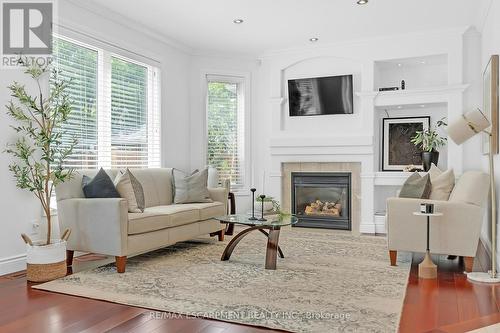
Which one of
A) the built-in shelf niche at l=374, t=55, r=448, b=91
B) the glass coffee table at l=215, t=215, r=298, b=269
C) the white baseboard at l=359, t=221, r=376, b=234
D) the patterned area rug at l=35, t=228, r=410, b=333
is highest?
the built-in shelf niche at l=374, t=55, r=448, b=91

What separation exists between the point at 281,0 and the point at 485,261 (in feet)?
11.2

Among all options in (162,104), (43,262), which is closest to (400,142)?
(162,104)

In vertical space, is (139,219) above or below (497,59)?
below

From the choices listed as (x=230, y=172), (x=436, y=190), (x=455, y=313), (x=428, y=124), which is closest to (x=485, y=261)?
(x=436, y=190)

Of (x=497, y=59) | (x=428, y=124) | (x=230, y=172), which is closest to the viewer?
(x=497, y=59)

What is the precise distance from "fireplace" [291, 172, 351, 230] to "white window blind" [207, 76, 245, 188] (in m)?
1.00

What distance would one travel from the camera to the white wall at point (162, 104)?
3764 mm

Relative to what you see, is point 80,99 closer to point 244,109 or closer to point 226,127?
point 226,127

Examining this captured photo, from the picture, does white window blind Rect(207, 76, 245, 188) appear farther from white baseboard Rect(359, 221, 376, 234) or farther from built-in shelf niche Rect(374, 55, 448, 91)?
built-in shelf niche Rect(374, 55, 448, 91)

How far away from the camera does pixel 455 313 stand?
106 inches

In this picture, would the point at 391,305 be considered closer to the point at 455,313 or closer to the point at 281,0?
the point at 455,313

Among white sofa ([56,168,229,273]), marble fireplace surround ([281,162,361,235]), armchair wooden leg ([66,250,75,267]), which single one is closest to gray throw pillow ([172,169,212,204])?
white sofa ([56,168,229,273])

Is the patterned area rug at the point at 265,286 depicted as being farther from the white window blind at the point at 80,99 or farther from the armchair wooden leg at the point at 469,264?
the white window blind at the point at 80,99

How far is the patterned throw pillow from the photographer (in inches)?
161
